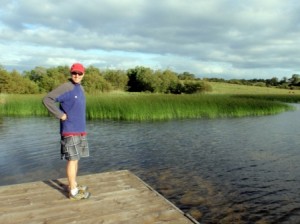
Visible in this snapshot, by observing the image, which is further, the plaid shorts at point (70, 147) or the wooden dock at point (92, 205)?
the plaid shorts at point (70, 147)

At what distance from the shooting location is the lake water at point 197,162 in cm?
744

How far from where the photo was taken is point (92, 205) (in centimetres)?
562

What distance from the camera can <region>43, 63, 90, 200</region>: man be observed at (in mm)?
5629

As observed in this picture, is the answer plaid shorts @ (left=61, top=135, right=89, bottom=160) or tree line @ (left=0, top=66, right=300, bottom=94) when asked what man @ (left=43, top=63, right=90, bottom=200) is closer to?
plaid shorts @ (left=61, top=135, right=89, bottom=160)

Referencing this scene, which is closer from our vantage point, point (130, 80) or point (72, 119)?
point (72, 119)

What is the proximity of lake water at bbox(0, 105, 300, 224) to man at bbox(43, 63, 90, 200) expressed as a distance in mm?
2628

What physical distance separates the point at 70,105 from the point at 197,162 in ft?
21.2

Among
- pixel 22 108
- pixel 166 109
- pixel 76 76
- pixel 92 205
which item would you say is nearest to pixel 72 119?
pixel 76 76

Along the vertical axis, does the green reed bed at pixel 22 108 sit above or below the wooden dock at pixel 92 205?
above

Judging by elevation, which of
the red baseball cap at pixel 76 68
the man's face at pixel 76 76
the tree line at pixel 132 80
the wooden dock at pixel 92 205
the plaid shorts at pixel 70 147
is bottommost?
the wooden dock at pixel 92 205

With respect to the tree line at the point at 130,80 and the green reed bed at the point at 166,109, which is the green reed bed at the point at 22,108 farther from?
the tree line at the point at 130,80

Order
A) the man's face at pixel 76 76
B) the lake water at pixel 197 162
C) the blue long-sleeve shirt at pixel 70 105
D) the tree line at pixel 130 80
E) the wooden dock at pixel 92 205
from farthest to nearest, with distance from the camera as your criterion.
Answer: the tree line at pixel 130 80, the lake water at pixel 197 162, the man's face at pixel 76 76, the blue long-sleeve shirt at pixel 70 105, the wooden dock at pixel 92 205

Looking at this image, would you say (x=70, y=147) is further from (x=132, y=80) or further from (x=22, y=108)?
(x=132, y=80)

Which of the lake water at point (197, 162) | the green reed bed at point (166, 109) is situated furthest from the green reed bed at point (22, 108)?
the lake water at point (197, 162)
